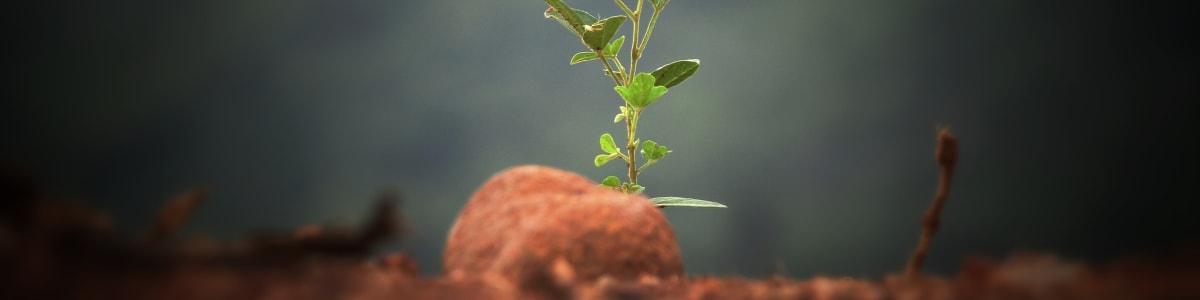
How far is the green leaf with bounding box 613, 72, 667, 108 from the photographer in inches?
53.5

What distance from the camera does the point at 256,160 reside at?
1550 millimetres

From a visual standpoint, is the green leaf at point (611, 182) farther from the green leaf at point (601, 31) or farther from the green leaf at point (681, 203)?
the green leaf at point (601, 31)

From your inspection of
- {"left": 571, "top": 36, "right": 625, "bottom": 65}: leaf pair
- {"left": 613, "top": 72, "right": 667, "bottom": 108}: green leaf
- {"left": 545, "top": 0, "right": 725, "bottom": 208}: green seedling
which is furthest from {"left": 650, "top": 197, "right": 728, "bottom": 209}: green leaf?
{"left": 571, "top": 36, "right": 625, "bottom": 65}: leaf pair

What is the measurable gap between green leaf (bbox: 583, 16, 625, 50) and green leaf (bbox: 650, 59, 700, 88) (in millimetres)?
136

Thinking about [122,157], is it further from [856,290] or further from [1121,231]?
[1121,231]

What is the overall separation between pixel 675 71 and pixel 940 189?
0.70 m

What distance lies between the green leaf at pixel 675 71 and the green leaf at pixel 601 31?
14cm

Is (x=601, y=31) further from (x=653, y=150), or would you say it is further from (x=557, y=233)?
(x=557, y=233)

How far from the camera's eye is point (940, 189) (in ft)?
2.94

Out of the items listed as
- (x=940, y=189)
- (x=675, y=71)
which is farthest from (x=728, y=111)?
(x=940, y=189)

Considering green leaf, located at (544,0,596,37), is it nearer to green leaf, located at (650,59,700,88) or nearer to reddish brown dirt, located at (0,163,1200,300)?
green leaf, located at (650,59,700,88)

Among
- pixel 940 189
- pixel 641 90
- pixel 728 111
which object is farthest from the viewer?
pixel 728 111

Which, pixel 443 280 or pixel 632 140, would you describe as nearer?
pixel 443 280

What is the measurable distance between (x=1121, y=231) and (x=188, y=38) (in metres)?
2.03
